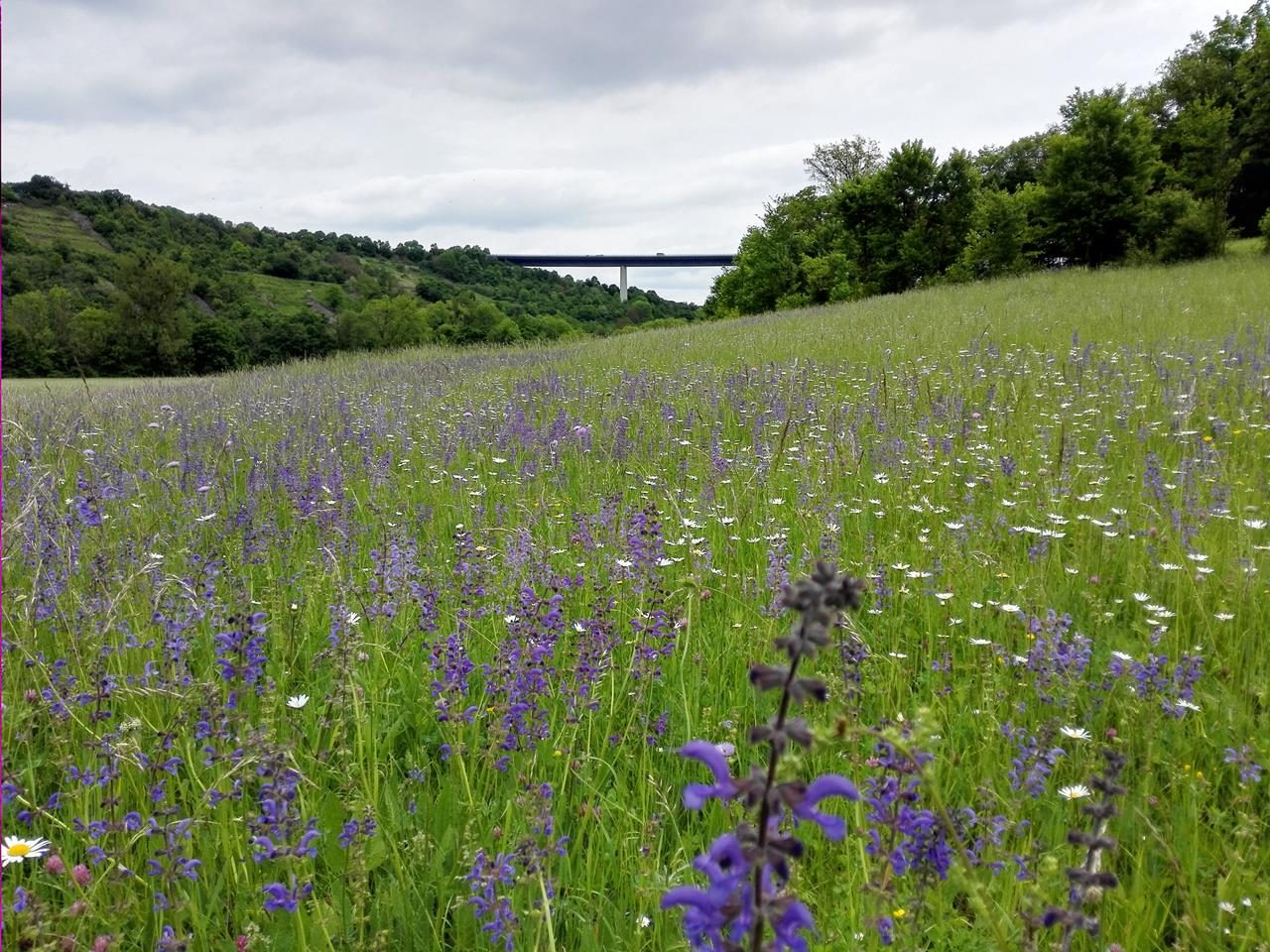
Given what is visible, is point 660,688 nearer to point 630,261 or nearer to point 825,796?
point 825,796

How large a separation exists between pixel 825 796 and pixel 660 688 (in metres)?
2.06

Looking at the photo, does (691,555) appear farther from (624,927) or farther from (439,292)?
(439,292)

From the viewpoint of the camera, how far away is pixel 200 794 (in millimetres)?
2096

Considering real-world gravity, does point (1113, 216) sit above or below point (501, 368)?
above

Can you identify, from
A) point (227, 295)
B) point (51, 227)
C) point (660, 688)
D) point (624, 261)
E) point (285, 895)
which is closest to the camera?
Result: point (285, 895)

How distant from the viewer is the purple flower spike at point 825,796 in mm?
711

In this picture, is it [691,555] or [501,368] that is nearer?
[691,555]

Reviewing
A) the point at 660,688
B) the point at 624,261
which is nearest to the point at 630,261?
the point at 624,261

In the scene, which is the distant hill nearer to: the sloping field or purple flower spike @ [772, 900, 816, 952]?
the sloping field

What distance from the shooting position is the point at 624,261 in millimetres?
108188

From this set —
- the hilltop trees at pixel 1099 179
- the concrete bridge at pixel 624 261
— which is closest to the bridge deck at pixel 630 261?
the concrete bridge at pixel 624 261

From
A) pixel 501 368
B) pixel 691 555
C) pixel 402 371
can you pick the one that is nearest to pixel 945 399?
pixel 691 555

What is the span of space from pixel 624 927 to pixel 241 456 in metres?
5.60

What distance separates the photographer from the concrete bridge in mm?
103600
